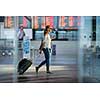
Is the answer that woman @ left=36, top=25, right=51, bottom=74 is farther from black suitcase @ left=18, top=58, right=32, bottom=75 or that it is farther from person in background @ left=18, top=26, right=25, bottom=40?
person in background @ left=18, top=26, right=25, bottom=40

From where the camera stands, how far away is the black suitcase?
6.47 metres

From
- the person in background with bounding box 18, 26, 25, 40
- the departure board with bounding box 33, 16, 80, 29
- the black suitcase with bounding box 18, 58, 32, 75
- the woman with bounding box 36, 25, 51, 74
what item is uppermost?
the departure board with bounding box 33, 16, 80, 29

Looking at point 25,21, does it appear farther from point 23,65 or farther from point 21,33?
point 23,65

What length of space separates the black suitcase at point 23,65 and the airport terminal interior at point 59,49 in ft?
0.20

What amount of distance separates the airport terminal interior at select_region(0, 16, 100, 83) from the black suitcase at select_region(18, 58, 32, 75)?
61 mm

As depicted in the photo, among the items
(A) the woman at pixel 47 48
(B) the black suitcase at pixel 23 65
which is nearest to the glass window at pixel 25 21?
(A) the woman at pixel 47 48

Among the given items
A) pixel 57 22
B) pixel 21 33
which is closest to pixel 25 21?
pixel 21 33

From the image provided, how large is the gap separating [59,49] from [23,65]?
2.13ft

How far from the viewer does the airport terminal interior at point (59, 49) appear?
20.9 feet

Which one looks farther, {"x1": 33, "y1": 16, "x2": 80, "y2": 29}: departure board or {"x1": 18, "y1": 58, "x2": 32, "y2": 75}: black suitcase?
{"x1": 18, "y1": 58, "x2": 32, "y2": 75}: black suitcase

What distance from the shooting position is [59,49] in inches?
253

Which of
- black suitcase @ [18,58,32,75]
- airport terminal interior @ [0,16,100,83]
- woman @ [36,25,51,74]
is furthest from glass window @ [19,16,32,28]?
black suitcase @ [18,58,32,75]

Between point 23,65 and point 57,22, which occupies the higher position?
point 57,22
